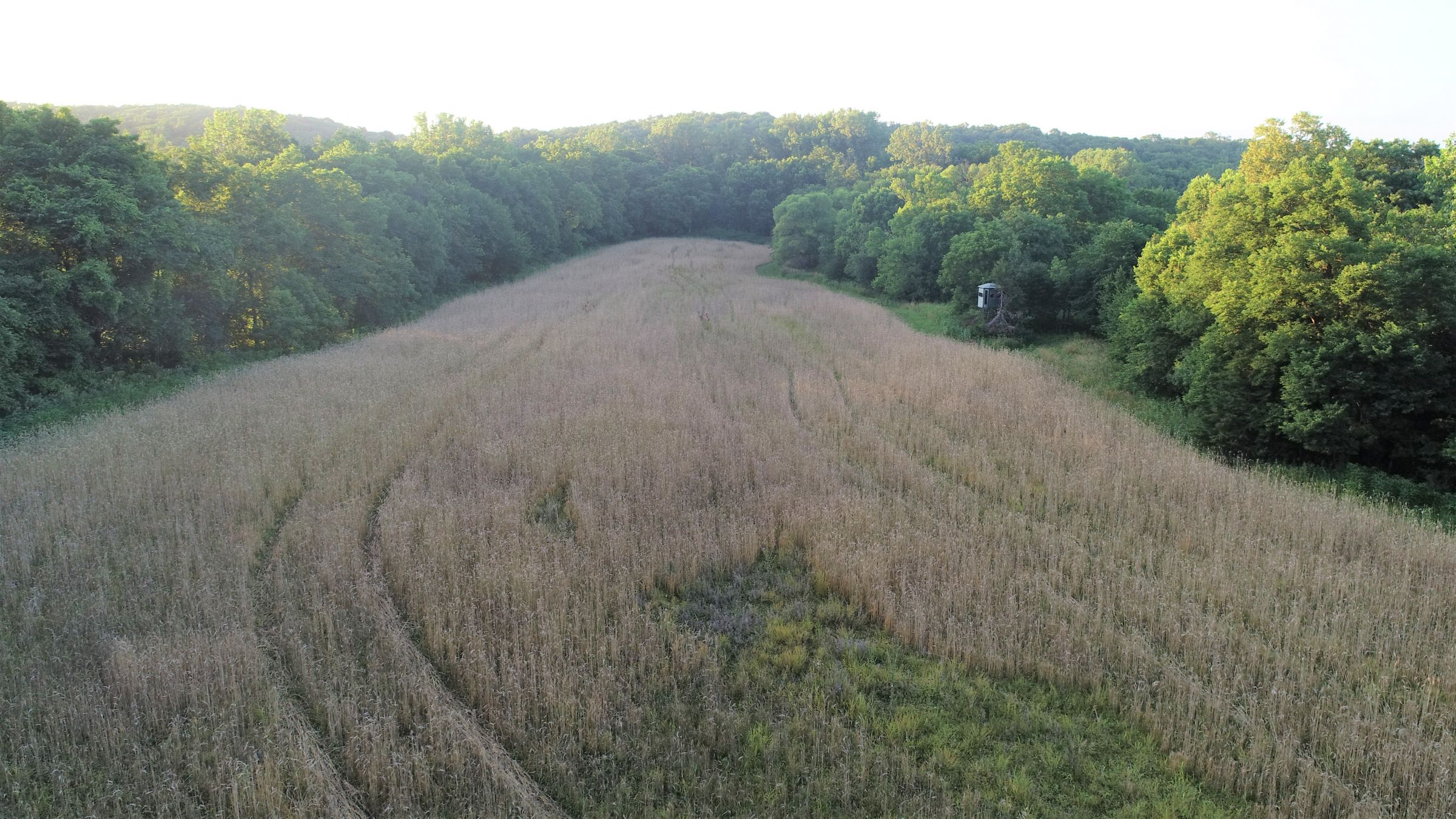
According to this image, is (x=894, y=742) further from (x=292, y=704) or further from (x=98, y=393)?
(x=98, y=393)

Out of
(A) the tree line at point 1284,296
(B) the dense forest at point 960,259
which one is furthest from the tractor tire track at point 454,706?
(A) the tree line at point 1284,296

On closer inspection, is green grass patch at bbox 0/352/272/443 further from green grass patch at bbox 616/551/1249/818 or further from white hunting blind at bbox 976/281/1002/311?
white hunting blind at bbox 976/281/1002/311

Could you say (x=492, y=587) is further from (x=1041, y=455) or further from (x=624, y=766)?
(x=1041, y=455)

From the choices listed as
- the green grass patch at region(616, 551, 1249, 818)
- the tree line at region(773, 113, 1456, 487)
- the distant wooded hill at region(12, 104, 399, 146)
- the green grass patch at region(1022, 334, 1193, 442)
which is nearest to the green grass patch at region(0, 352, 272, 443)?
the green grass patch at region(616, 551, 1249, 818)

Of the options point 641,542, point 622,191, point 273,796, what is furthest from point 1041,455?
point 622,191

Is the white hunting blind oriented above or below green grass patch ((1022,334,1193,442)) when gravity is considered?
above

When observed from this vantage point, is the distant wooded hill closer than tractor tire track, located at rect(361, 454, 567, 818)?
No
